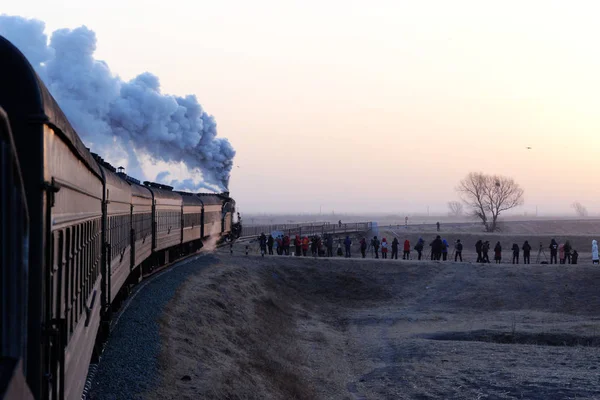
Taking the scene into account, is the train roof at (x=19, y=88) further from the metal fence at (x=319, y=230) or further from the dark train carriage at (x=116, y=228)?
the metal fence at (x=319, y=230)

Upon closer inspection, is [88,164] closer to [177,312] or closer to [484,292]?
[177,312]

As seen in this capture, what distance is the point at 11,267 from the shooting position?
310 centimetres

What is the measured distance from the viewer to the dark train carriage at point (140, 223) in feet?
60.6

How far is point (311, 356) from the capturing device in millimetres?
21172

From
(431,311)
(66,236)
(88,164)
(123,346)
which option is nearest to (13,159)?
(66,236)

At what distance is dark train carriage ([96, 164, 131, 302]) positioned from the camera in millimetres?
11781

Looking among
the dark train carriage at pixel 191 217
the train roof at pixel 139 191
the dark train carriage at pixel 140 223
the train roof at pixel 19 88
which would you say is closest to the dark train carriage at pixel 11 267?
the train roof at pixel 19 88

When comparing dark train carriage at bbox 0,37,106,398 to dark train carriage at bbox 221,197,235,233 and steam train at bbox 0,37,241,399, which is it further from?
dark train carriage at bbox 221,197,235,233

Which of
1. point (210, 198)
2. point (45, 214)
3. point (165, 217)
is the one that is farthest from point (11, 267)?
point (210, 198)

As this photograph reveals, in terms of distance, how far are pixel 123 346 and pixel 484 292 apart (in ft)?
77.0

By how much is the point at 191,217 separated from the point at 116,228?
1909 centimetres

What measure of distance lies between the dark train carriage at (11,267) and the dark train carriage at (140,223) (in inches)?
579

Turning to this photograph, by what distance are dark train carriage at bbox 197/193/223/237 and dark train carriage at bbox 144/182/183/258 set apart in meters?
6.68

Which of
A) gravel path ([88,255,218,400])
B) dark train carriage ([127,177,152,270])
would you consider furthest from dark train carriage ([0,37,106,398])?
dark train carriage ([127,177,152,270])
